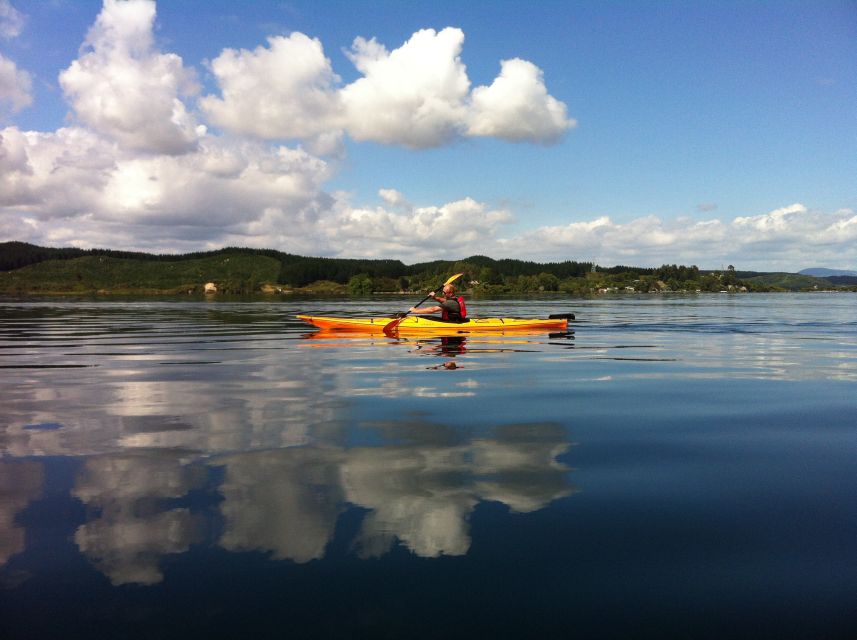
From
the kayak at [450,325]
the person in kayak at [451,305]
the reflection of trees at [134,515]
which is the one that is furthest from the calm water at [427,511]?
the kayak at [450,325]

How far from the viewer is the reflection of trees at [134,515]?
505 cm

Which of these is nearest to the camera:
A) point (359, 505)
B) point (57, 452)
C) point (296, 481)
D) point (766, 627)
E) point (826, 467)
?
point (766, 627)

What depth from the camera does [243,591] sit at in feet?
14.9

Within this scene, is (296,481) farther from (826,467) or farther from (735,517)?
(826,467)

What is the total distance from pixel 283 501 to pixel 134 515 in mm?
1468

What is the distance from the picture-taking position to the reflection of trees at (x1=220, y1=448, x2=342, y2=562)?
17.7 feet

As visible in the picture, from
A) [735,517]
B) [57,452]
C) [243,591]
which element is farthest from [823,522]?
[57,452]

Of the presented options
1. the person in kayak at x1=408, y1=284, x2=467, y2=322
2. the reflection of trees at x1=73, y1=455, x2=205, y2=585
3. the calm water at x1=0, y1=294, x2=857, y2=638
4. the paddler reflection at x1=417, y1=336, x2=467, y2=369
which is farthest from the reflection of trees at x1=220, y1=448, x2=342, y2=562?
the person in kayak at x1=408, y1=284, x2=467, y2=322

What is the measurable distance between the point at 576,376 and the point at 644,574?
1150 centimetres

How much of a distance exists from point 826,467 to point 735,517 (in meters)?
2.69

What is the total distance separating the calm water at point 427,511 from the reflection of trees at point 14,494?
0.12 feet

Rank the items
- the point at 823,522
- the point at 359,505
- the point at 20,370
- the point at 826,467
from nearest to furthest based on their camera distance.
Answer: the point at 823,522 < the point at 359,505 < the point at 826,467 < the point at 20,370

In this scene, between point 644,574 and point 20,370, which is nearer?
point 644,574

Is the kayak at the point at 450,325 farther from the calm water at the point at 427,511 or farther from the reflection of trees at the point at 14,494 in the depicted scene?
the reflection of trees at the point at 14,494
